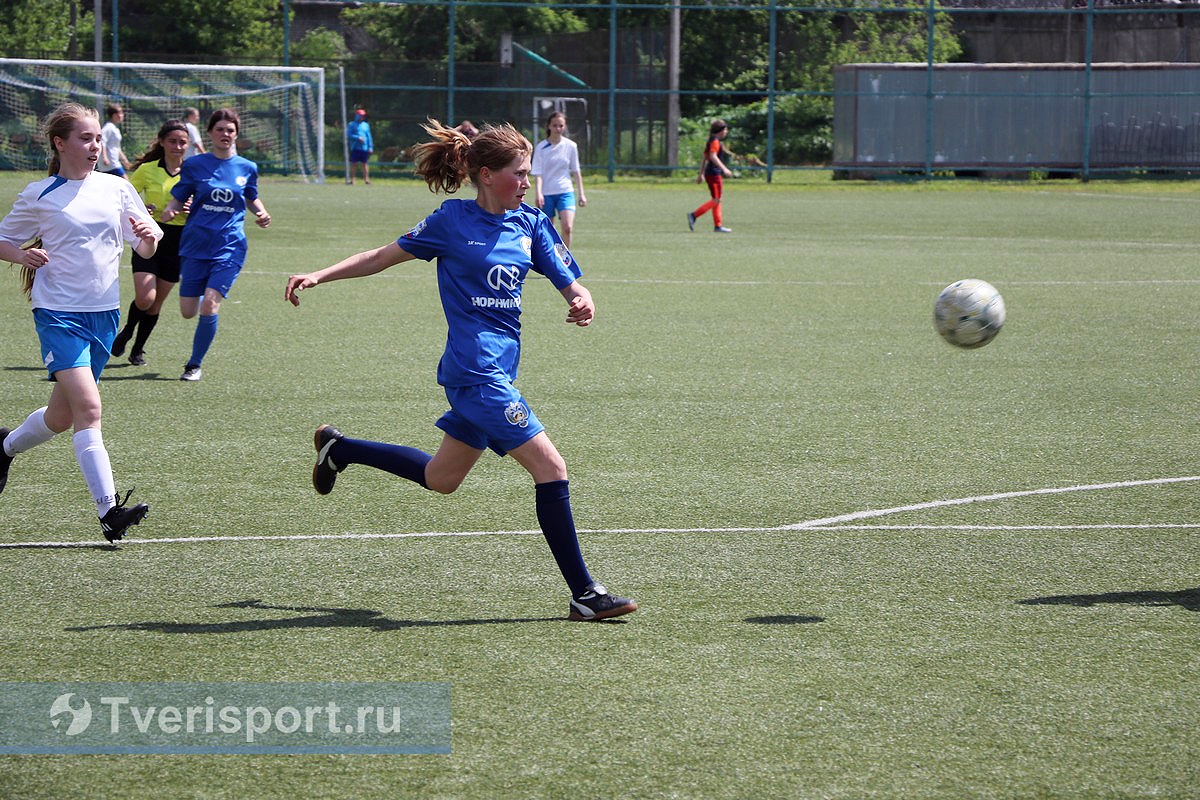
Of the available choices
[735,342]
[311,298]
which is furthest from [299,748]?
[311,298]

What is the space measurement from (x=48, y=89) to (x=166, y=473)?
28.5 meters

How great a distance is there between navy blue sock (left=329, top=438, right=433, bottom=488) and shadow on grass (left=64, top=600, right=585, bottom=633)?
0.66 metres

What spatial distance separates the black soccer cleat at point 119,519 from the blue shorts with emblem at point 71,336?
0.64 metres

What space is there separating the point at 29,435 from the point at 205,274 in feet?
15.1

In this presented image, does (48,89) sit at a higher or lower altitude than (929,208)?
higher

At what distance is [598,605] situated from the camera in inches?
205

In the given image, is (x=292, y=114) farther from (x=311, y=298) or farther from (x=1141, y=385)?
(x=1141, y=385)

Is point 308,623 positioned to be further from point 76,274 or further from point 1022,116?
point 1022,116

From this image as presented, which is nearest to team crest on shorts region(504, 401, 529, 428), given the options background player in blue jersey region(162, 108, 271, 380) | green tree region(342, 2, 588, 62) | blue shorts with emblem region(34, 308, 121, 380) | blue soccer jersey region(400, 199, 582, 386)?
blue soccer jersey region(400, 199, 582, 386)

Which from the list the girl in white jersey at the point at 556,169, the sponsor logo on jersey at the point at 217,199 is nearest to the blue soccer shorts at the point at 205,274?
the sponsor logo on jersey at the point at 217,199

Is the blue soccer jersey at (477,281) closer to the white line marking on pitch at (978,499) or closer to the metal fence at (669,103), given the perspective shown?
the white line marking on pitch at (978,499)

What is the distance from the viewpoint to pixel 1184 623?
525cm

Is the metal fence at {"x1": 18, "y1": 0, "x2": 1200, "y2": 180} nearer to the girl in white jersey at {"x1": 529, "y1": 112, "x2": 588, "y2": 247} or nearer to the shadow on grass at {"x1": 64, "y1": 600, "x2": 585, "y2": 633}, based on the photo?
the girl in white jersey at {"x1": 529, "y1": 112, "x2": 588, "y2": 247}

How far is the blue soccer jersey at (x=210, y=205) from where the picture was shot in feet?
36.0
